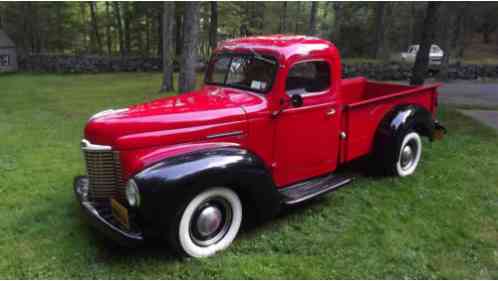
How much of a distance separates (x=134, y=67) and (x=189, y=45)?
13.7 m

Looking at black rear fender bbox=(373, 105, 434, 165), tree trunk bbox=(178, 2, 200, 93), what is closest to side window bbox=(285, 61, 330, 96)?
black rear fender bbox=(373, 105, 434, 165)

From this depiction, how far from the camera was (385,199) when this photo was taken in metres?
4.64

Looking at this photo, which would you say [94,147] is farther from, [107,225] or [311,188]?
[311,188]

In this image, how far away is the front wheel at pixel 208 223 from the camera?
3.21 meters

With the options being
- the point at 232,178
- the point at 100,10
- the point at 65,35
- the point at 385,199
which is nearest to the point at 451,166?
the point at 385,199

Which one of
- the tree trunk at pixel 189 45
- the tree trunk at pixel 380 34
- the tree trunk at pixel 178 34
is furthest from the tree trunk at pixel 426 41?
the tree trunk at pixel 178 34

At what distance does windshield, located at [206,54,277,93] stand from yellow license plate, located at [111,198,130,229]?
1.73 m

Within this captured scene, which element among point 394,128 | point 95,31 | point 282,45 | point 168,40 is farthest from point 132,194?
point 95,31

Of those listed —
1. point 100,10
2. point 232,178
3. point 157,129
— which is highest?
point 100,10

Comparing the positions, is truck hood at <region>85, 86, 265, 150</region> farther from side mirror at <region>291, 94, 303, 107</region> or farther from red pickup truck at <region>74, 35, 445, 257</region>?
side mirror at <region>291, 94, 303, 107</region>

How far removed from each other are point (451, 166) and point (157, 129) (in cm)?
461

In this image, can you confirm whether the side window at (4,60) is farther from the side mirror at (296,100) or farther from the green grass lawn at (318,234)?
the side mirror at (296,100)

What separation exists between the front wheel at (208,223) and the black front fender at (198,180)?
99 mm

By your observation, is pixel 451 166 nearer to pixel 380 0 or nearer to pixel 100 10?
pixel 380 0
